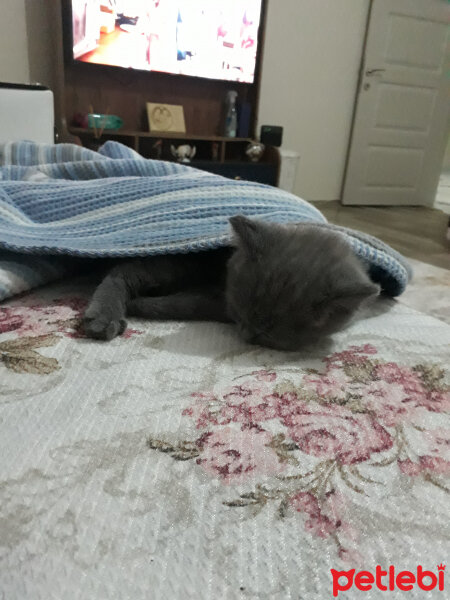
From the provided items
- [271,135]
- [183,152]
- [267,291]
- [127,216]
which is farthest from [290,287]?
[271,135]

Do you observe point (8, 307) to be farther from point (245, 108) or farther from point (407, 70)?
point (407, 70)

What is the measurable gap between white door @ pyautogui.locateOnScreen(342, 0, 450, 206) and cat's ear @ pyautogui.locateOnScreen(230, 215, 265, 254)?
3451 millimetres

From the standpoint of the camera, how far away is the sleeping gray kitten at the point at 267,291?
736 millimetres

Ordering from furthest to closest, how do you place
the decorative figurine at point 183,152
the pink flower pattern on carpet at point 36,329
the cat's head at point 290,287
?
the decorative figurine at point 183,152 → the cat's head at point 290,287 → the pink flower pattern on carpet at point 36,329

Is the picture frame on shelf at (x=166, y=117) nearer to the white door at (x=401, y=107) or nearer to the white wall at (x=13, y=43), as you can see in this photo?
the white wall at (x=13, y=43)

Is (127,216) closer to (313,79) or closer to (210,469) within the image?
(210,469)

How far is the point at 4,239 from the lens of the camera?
851mm

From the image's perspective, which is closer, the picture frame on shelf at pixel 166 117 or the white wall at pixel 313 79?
the picture frame on shelf at pixel 166 117

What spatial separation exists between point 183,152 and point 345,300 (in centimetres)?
257

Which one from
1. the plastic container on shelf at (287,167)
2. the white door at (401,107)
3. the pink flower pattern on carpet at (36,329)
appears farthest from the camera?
the white door at (401,107)

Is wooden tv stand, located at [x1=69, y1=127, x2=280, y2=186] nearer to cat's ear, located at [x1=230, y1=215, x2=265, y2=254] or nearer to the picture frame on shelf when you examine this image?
the picture frame on shelf

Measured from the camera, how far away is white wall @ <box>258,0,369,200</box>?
136 inches

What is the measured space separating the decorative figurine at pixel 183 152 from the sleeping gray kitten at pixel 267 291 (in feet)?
7.58

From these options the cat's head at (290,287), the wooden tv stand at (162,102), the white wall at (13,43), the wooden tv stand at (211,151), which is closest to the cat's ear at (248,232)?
the cat's head at (290,287)
